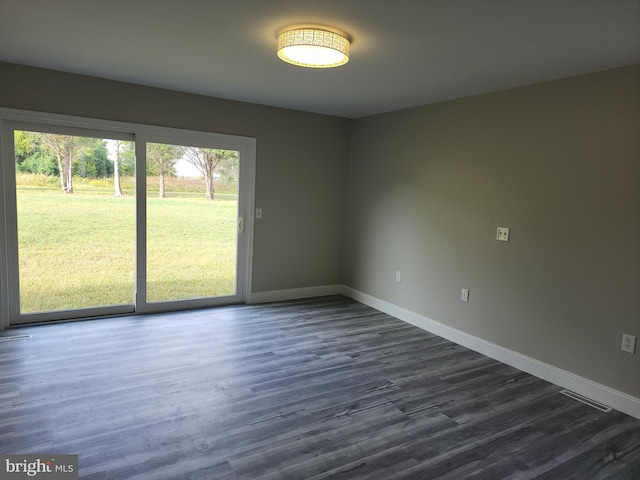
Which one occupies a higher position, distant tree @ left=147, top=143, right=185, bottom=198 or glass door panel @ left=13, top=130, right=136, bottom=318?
distant tree @ left=147, top=143, right=185, bottom=198

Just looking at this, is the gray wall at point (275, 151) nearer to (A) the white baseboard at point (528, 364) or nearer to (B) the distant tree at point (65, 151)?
(B) the distant tree at point (65, 151)

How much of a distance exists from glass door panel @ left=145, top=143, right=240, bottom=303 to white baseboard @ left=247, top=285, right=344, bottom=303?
0.99 feet

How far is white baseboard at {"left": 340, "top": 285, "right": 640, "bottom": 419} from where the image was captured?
277 centimetres

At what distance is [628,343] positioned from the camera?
2.72m

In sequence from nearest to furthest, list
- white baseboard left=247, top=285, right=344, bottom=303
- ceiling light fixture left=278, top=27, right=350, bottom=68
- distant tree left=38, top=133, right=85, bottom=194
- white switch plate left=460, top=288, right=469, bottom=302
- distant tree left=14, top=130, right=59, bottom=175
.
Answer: ceiling light fixture left=278, top=27, right=350, bottom=68 → distant tree left=14, top=130, right=59, bottom=175 → distant tree left=38, top=133, right=85, bottom=194 → white switch plate left=460, top=288, right=469, bottom=302 → white baseboard left=247, top=285, right=344, bottom=303

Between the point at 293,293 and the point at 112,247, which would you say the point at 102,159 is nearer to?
the point at 112,247

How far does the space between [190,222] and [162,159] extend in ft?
2.39

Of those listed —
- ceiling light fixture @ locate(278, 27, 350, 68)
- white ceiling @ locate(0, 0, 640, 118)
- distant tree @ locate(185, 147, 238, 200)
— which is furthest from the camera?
distant tree @ locate(185, 147, 238, 200)

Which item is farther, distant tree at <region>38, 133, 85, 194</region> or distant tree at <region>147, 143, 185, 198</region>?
distant tree at <region>147, 143, 185, 198</region>

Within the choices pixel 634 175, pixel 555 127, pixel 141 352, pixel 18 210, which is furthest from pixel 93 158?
pixel 634 175

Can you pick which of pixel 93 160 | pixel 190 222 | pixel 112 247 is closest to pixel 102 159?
pixel 93 160

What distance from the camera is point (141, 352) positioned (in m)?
3.32

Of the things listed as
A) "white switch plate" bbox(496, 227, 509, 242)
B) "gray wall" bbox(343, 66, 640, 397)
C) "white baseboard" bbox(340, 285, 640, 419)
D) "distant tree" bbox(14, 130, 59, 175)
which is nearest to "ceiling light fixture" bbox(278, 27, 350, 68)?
"gray wall" bbox(343, 66, 640, 397)

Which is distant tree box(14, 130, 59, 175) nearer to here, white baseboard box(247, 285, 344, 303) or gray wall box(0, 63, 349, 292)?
gray wall box(0, 63, 349, 292)
